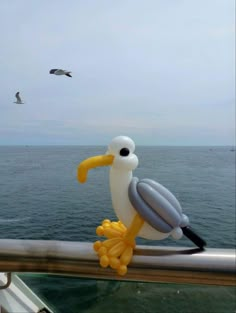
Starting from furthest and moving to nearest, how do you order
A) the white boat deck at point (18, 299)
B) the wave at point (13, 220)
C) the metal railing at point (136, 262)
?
1. the wave at point (13, 220)
2. the white boat deck at point (18, 299)
3. the metal railing at point (136, 262)

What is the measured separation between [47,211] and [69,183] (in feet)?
Result: 22.1

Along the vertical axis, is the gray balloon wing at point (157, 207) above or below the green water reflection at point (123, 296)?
above

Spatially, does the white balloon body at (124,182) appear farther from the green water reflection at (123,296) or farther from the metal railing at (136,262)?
the green water reflection at (123,296)

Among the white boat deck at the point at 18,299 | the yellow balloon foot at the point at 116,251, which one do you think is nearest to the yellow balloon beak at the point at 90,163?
the yellow balloon foot at the point at 116,251

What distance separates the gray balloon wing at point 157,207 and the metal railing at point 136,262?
0.18ft

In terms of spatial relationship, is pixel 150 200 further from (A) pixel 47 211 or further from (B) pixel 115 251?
(A) pixel 47 211

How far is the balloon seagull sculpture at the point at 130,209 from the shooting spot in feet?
2.46

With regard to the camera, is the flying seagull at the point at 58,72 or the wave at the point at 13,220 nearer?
the flying seagull at the point at 58,72

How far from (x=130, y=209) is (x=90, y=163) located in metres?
0.14

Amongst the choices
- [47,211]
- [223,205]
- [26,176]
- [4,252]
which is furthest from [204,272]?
[26,176]

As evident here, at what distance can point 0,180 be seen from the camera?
21.0m

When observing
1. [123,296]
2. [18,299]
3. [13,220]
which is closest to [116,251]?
[18,299]

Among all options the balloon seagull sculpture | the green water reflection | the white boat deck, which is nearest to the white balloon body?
the balloon seagull sculpture

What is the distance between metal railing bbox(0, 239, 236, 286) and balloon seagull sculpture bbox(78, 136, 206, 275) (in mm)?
28
